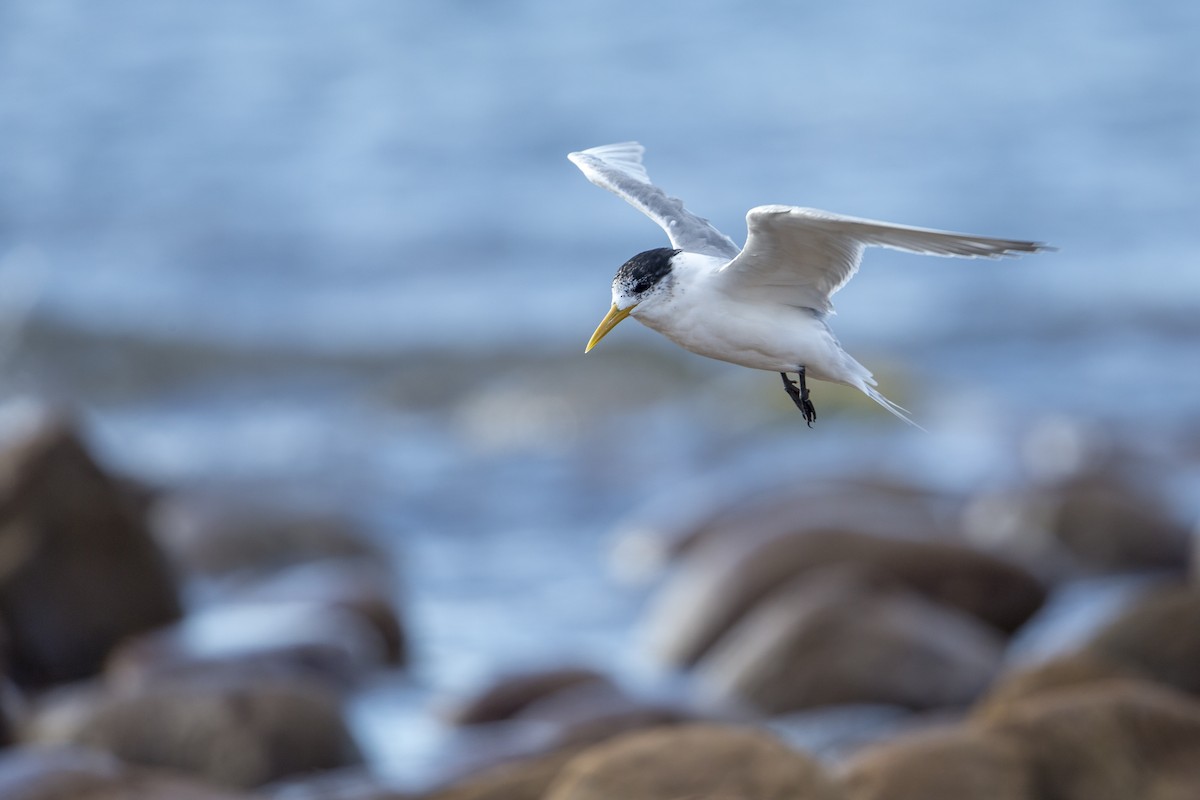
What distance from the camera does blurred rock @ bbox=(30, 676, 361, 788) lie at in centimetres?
702

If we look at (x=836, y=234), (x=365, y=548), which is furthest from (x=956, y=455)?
(x=836, y=234)

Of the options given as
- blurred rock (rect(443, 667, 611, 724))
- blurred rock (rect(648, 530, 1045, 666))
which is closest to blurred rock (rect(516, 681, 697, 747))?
blurred rock (rect(443, 667, 611, 724))

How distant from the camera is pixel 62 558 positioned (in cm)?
905

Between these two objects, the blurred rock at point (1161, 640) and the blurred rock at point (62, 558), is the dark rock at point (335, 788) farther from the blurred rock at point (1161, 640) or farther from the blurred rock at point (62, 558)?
the blurred rock at point (1161, 640)

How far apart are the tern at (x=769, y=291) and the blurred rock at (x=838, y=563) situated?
547 centimetres

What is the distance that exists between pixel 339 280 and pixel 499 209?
271cm

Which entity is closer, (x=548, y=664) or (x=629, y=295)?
(x=629, y=295)

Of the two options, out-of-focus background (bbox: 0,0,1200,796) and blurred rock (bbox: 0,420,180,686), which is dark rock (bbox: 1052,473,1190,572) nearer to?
out-of-focus background (bbox: 0,0,1200,796)

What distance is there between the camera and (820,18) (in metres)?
30.0

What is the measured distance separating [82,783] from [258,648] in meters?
2.60

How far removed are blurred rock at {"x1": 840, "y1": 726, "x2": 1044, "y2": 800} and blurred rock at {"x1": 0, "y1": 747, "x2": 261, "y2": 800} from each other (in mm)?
2171

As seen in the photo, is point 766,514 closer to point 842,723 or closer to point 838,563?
point 838,563

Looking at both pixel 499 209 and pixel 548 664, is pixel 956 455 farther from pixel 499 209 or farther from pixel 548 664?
pixel 499 209

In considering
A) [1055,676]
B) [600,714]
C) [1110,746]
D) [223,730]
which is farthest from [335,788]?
[1110,746]
